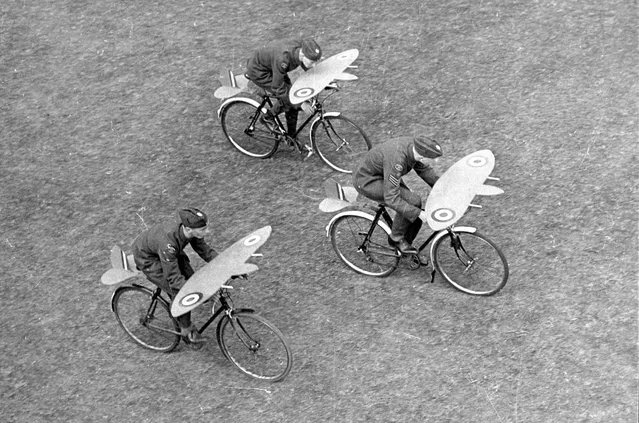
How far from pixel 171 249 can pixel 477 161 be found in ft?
9.75

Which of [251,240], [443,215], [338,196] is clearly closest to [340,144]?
[338,196]

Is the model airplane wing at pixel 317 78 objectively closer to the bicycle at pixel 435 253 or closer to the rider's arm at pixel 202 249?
the bicycle at pixel 435 253

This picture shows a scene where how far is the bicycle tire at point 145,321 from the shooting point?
890cm

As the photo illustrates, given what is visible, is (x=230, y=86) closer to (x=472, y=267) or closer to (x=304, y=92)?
(x=304, y=92)

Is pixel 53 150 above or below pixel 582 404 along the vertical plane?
above

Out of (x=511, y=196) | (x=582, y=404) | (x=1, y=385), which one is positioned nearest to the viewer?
(x=582, y=404)

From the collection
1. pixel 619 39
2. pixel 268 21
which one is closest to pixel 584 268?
pixel 619 39

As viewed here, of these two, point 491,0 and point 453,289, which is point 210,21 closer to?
point 491,0

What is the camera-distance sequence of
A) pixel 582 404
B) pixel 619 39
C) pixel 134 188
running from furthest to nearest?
pixel 619 39, pixel 134 188, pixel 582 404

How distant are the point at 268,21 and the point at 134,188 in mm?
3503

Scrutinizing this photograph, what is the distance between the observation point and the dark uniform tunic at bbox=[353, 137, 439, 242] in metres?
8.61

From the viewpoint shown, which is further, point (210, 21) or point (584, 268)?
point (210, 21)

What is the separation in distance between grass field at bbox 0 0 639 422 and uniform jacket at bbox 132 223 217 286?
108 cm

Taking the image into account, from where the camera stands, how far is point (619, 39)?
11.9 m
